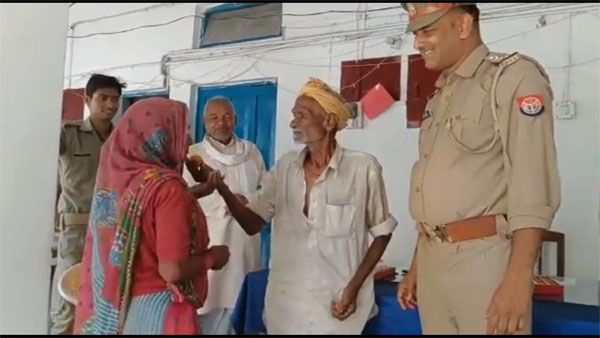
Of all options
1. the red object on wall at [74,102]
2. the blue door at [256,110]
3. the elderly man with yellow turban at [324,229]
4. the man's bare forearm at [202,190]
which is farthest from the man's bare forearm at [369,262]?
the red object on wall at [74,102]

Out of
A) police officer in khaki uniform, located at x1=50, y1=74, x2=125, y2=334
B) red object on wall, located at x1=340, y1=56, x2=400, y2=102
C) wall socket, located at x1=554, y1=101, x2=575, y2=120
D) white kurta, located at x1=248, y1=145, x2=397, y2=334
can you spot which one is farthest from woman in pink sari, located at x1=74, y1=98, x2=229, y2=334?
wall socket, located at x1=554, y1=101, x2=575, y2=120

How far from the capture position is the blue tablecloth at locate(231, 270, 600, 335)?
3.11 feet

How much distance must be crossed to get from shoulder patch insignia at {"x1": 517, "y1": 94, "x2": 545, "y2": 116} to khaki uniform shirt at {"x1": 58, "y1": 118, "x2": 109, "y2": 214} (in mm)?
744

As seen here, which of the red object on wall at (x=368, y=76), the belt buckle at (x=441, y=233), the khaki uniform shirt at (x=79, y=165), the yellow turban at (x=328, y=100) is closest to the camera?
the belt buckle at (x=441, y=233)

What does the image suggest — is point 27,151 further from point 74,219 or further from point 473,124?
point 473,124

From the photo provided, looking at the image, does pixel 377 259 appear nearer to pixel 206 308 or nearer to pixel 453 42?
pixel 206 308

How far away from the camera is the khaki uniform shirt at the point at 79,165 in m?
1.06

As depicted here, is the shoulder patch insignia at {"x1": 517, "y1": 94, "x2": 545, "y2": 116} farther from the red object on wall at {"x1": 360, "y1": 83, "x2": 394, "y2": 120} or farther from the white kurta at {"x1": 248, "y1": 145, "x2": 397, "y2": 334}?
the red object on wall at {"x1": 360, "y1": 83, "x2": 394, "y2": 120}

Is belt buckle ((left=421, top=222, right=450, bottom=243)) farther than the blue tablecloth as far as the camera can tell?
No

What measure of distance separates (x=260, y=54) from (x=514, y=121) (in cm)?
75

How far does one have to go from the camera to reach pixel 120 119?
3.14 feet

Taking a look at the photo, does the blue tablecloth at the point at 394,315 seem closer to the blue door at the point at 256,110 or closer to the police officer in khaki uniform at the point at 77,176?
the blue door at the point at 256,110

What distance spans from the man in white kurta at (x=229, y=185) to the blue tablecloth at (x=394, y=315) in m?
0.03

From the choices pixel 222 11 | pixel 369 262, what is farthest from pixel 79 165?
pixel 369 262
